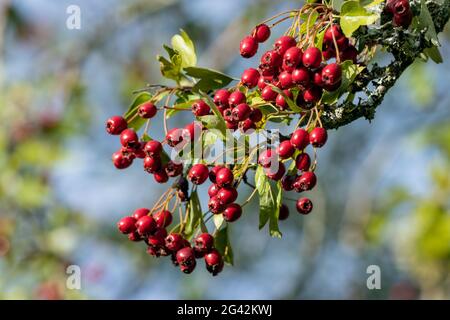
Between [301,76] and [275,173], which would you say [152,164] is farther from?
[301,76]

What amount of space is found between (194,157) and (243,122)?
193 mm

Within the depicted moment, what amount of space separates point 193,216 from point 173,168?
0.16 metres

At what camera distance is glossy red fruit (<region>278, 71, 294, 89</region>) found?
1.65 metres

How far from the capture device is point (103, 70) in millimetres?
8914

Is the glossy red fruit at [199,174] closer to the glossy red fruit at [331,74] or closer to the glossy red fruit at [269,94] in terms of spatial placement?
the glossy red fruit at [269,94]

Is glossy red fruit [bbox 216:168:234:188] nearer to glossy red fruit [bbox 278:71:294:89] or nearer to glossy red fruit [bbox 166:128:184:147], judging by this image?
glossy red fruit [bbox 166:128:184:147]

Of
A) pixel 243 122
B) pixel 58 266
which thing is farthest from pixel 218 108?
pixel 58 266

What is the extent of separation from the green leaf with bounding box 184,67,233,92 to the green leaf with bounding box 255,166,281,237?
0.30 metres

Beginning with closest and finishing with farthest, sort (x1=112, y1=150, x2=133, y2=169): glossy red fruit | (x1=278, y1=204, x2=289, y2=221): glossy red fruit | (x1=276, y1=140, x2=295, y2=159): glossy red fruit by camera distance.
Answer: (x1=276, y1=140, x2=295, y2=159): glossy red fruit, (x1=112, y1=150, x2=133, y2=169): glossy red fruit, (x1=278, y1=204, x2=289, y2=221): glossy red fruit

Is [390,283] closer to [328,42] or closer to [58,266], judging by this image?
[58,266]

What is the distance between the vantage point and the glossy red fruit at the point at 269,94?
170 cm

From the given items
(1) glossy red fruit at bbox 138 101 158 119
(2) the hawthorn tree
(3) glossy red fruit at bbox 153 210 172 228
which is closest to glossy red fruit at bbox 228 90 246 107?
(2) the hawthorn tree
